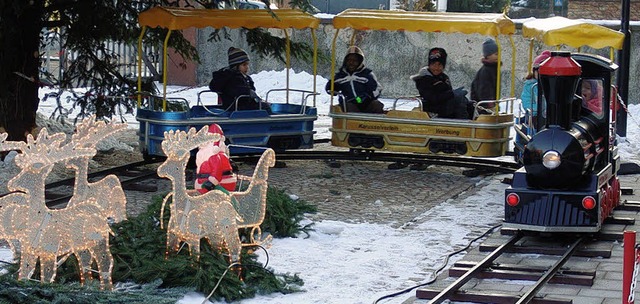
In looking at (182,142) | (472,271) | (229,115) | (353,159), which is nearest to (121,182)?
(229,115)

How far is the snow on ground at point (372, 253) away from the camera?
945 centimetres

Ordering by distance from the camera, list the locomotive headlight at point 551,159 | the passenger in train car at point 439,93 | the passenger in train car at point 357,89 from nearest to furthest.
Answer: the locomotive headlight at point 551,159
the passenger in train car at point 439,93
the passenger in train car at point 357,89

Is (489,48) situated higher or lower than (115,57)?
higher

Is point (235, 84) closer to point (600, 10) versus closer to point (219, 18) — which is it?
point (219, 18)

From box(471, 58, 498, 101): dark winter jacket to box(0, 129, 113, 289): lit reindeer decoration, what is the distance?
9967mm

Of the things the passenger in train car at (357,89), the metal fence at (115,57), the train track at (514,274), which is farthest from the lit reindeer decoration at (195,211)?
the metal fence at (115,57)

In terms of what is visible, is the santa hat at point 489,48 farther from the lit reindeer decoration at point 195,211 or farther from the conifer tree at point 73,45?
the lit reindeer decoration at point 195,211

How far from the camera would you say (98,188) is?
9.20 m

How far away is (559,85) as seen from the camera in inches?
448

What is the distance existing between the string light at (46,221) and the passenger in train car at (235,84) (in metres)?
8.11

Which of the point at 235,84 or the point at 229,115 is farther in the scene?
the point at 235,84

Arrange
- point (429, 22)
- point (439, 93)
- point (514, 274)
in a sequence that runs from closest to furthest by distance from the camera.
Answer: point (514, 274) < point (429, 22) < point (439, 93)

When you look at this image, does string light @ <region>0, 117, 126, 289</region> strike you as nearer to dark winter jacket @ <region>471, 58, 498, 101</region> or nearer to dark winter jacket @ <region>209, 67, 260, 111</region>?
dark winter jacket @ <region>209, 67, 260, 111</region>

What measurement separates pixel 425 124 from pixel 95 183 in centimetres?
812
